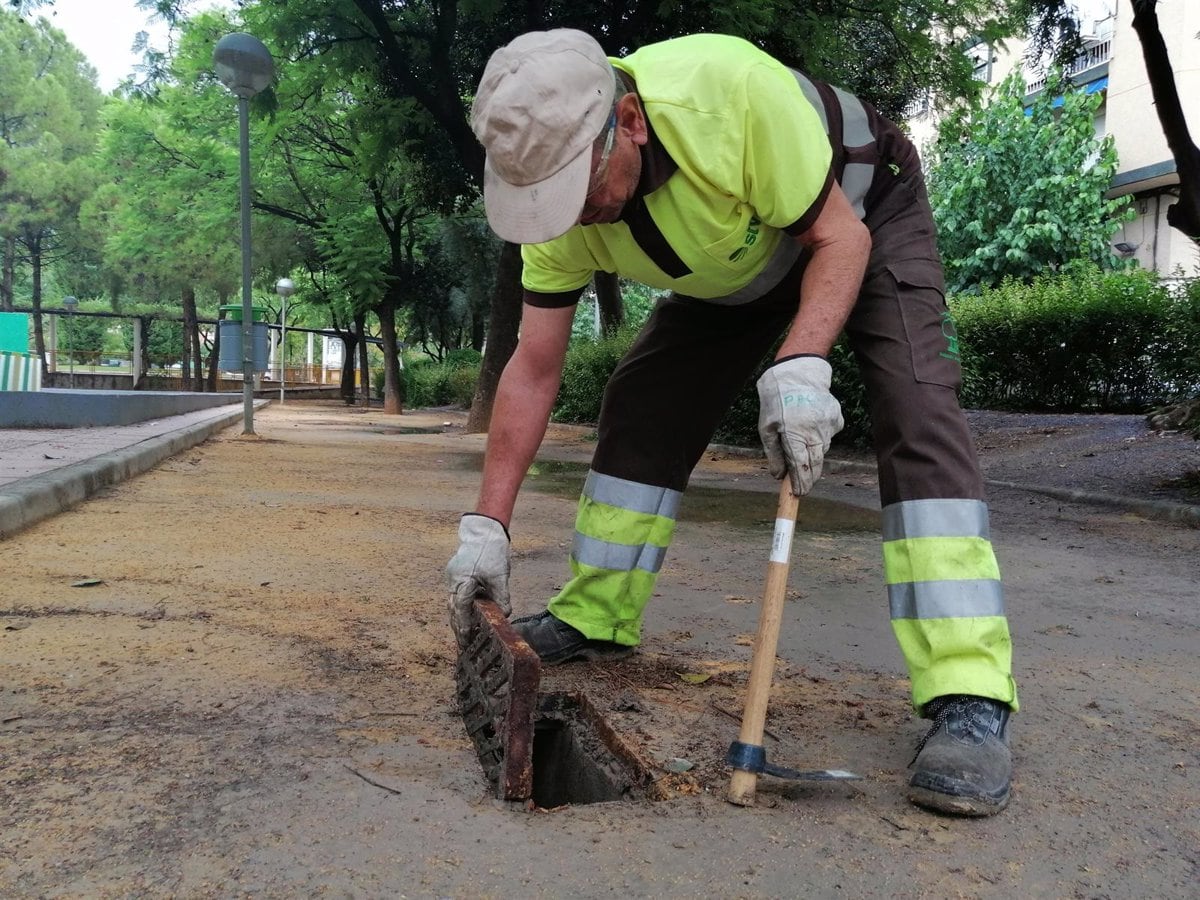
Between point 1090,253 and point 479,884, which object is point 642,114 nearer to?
point 479,884

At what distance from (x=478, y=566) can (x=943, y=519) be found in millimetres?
1035

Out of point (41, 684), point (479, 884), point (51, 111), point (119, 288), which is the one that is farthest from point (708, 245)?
point (119, 288)

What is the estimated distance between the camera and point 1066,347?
11.3 m

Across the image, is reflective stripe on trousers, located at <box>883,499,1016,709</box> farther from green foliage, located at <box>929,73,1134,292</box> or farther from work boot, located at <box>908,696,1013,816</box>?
green foliage, located at <box>929,73,1134,292</box>

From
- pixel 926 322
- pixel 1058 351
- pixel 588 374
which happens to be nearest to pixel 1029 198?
pixel 1058 351

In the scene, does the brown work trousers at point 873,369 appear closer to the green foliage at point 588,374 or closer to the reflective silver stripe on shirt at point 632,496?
the reflective silver stripe on shirt at point 632,496

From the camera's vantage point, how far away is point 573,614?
8.51 feet

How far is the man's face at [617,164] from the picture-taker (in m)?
1.96

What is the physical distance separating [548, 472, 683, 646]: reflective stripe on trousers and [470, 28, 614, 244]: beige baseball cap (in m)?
0.88

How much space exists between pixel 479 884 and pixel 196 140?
71.2ft

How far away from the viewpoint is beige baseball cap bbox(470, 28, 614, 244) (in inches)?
73.9

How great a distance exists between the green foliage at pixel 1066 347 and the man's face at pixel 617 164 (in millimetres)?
9323

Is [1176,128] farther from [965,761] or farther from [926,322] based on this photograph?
[965,761]

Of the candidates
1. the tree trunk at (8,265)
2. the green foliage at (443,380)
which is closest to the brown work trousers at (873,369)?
the green foliage at (443,380)
